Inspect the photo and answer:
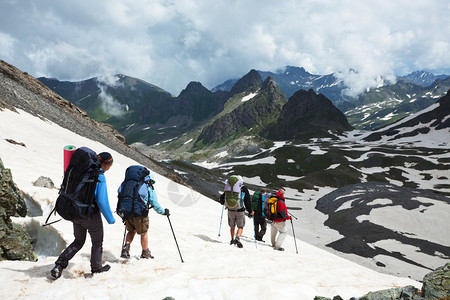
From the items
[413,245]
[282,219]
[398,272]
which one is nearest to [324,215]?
[413,245]

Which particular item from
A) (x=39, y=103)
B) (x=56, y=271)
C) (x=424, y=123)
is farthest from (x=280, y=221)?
(x=424, y=123)

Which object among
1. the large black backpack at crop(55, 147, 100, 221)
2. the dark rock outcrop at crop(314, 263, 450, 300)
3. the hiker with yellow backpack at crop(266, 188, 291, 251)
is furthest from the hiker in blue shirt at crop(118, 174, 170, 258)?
the hiker with yellow backpack at crop(266, 188, 291, 251)

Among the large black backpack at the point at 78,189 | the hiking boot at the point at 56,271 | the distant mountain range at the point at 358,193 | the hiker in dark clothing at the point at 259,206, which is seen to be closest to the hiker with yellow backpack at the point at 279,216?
the hiker in dark clothing at the point at 259,206

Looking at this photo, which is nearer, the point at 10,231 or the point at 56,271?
the point at 56,271

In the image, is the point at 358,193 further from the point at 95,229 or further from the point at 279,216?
the point at 95,229

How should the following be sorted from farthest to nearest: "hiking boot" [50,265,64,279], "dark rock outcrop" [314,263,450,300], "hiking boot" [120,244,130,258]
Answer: "hiking boot" [120,244,130,258] → "hiking boot" [50,265,64,279] → "dark rock outcrop" [314,263,450,300]

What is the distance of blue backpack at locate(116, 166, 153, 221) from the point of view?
773cm

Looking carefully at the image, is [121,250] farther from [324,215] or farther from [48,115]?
[324,215]

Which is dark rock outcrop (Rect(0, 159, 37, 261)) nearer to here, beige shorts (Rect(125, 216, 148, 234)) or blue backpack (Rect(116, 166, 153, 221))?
blue backpack (Rect(116, 166, 153, 221))

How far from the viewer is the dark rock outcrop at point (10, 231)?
263 inches

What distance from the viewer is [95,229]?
255 inches

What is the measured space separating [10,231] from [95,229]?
98.7 inches

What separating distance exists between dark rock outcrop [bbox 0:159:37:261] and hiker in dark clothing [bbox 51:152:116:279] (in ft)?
5.20

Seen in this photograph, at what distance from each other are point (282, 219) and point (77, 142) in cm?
3260
